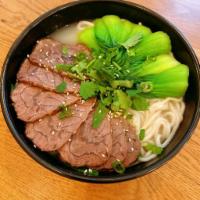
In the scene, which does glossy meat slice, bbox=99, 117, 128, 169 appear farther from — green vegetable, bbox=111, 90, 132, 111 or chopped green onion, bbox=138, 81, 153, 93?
chopped green onion, bbox=138, 81, 153, 93

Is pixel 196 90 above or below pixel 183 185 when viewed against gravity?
above


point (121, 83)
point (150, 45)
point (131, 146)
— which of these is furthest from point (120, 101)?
point (150, 45)

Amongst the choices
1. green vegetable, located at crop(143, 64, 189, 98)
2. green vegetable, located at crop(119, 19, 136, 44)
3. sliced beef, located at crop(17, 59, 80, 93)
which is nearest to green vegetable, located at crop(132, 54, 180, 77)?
green vegetable, located at crop(143, 64, 189, 98)

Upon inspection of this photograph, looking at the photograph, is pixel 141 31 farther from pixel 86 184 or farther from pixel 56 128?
pixel 86 184

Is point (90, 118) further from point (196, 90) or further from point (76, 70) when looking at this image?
point (196, 90)

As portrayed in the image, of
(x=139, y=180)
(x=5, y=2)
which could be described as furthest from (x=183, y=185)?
(x=5, y=2)
